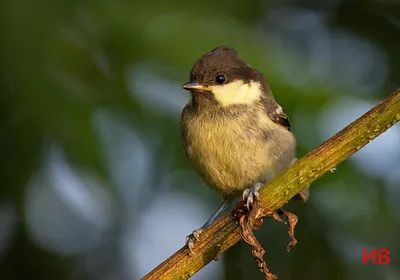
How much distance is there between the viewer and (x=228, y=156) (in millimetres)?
2914

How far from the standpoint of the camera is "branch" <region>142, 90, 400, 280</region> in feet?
5.60

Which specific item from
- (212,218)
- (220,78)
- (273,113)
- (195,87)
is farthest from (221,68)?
(212,218)

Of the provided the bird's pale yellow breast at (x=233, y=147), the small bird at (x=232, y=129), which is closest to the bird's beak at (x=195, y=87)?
the small bird at (x=232, y=129)

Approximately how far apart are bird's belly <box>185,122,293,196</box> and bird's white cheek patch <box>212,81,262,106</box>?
152 millimetres

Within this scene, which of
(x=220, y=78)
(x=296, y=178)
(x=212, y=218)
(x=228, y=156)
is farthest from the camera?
(x=220, y=78)

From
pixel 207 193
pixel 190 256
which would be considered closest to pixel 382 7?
pixel 207 193

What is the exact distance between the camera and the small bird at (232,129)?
2.92 m

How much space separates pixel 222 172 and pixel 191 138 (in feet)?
0.62

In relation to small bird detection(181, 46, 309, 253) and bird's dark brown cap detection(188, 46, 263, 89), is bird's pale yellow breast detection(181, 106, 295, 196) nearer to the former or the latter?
small bird detection(181, 46, 309, 253)

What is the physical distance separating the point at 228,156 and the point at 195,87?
1.02 ft

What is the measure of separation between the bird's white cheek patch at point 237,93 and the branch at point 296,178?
3.74ft

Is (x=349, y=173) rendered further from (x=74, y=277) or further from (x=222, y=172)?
(x=74, y=277)

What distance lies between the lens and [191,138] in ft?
9.72

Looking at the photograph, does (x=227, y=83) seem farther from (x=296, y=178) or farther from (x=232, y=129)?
(x=296, y=178)
